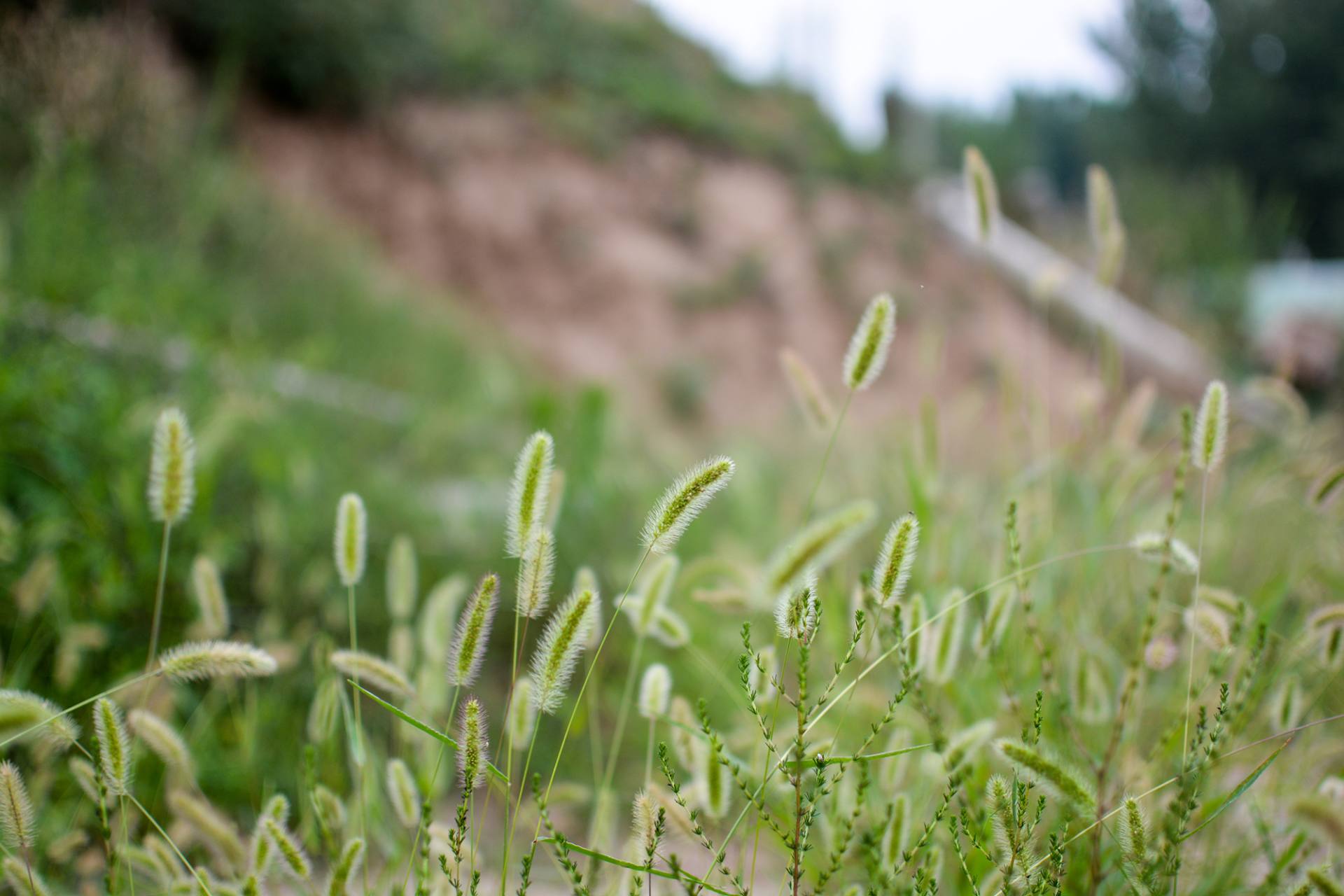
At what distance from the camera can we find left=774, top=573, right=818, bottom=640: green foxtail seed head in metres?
0.80

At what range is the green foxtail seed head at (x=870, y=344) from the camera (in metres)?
0.96

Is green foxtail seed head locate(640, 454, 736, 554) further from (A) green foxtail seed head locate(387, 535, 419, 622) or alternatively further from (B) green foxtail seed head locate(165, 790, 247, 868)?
(B) green foxtail seed head locate(165, 790, 247, 868)

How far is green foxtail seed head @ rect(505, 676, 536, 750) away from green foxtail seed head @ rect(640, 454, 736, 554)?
0.25 m

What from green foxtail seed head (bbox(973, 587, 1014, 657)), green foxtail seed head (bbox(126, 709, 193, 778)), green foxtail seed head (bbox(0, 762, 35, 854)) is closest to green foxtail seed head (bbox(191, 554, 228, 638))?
green foxtail seed head (bbox(126, 709, 193, 778))

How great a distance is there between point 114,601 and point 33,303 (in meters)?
1.15

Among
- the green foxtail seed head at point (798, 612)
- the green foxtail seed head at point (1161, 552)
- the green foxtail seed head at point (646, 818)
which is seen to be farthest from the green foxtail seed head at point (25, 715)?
the green foxtail seed head at point (1161, 552)

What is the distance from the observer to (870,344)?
0.97 m

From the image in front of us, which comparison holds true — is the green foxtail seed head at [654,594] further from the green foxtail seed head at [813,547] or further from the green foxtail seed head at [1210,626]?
the green foxtail seed head at [1210,626]

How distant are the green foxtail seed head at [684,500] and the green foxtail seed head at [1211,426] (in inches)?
20.0

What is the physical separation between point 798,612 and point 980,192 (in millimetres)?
852

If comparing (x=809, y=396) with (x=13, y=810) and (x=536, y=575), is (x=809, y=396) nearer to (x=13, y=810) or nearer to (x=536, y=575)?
(x=536, y=575)

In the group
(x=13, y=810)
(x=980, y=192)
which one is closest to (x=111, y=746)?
(x=13, y=810)

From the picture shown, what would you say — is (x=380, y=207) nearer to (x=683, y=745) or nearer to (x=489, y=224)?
(x=489, y=224)

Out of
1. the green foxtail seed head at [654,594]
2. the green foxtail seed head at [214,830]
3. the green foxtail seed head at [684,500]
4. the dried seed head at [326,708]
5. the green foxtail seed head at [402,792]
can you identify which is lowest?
the green foxtail seed head at [214,830]
